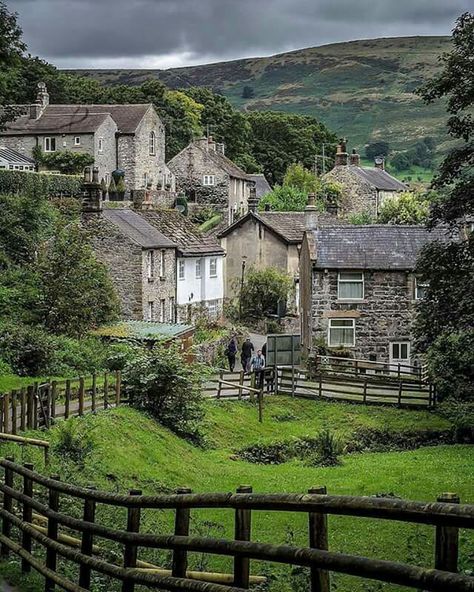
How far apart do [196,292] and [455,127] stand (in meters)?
40.0

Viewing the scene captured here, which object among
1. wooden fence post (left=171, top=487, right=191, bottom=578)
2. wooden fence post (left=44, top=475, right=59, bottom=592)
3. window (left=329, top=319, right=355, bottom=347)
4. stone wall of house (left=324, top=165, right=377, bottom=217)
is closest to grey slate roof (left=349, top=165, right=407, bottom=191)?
stone wall of house (left=324, top=165, right=377, bottom=217)

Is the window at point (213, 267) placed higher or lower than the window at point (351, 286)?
higher

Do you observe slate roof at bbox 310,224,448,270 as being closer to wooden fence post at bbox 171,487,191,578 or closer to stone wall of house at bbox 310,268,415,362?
stone wall of house at bbox 310,268,415,362

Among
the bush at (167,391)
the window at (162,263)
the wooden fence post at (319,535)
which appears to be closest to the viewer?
the wooden fence post at (319,535)

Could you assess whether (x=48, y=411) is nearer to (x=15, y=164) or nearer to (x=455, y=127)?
(x=455, y=127)

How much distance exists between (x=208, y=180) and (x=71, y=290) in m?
58.5

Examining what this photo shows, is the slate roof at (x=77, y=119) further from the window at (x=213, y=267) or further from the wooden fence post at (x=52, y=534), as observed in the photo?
the wooden fence post at (x=52, y=534)

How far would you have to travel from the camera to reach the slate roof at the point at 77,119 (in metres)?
93.8

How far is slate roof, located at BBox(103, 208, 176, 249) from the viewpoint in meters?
61.4

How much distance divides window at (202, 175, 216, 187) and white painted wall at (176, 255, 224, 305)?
1287 inches

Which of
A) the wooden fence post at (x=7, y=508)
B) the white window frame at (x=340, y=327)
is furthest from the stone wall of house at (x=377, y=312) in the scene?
the wooden fence post at (x=7, y=508)

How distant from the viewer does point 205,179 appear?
108125mm

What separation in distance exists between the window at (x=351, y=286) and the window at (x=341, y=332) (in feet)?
3.98

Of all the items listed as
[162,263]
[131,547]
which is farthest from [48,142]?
[131,547]
